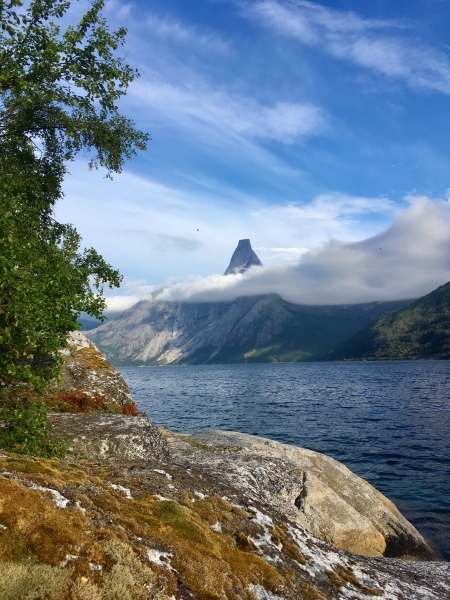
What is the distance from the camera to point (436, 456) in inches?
1661

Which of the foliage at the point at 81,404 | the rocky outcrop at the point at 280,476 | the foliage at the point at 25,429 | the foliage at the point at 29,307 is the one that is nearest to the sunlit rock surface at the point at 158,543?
the rocky outcrop at the point at 280,476

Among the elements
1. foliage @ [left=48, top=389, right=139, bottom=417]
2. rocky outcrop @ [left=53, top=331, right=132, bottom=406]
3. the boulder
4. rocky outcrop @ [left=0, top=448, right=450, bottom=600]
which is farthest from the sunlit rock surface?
rocky outcrop @ [left=53, top=331, right=132, bottom=406]

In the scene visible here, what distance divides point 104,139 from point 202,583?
15611mm

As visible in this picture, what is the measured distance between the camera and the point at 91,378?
68.9 ft

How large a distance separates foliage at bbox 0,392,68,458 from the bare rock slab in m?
2.80

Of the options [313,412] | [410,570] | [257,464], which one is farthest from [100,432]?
[313,412]

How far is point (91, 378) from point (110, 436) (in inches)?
309

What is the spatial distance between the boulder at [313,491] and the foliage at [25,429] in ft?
21.5

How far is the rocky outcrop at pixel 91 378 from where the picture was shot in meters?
20.2

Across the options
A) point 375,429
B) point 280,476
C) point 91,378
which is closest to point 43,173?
point 91,378

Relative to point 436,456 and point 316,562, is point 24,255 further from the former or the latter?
point 436,456

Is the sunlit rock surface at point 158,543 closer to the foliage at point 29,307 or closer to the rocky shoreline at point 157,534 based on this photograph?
the rocky shoreline at point 157,534

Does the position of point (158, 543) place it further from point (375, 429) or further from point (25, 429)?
point (375, 429)

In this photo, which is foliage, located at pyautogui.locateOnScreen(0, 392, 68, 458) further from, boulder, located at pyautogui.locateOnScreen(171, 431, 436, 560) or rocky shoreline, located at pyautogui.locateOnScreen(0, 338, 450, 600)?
boulder, located at pyautogui.locateOnScreen(171, 431, 436, 560)
